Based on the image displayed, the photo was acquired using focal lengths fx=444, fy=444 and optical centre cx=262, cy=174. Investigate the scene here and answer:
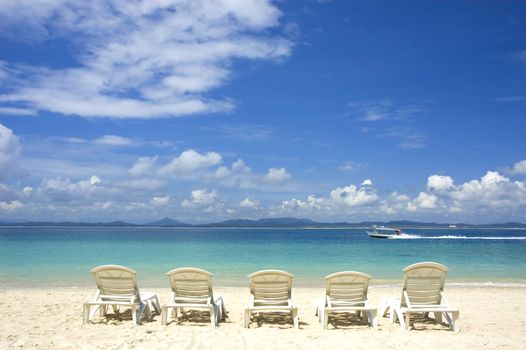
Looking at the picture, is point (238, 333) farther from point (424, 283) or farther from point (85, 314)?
point (424, 283)

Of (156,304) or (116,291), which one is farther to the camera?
(156,304)

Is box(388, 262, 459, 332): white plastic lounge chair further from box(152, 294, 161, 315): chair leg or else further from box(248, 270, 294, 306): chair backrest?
box(152, 294, 161, 315): chair leg

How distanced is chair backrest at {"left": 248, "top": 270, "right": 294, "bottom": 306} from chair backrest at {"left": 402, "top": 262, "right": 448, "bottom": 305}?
2092 mm

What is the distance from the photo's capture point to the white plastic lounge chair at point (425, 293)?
7.70 m

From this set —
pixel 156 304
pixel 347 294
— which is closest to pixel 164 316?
pixel 156 304

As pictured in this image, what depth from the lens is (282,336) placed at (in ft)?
23.9

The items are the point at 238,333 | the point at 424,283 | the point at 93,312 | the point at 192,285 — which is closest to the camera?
the point at 238,333

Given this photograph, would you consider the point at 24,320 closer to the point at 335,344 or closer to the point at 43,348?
the point at 43,348

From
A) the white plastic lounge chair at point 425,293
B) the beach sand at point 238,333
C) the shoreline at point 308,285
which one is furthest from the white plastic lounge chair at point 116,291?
the shoreline at point 308,285

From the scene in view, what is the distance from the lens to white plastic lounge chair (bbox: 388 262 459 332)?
25.3 feet

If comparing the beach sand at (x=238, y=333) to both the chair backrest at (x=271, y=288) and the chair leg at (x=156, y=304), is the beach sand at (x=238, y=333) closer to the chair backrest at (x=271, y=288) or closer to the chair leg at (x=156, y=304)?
the chair leg at (x=156, y=304)

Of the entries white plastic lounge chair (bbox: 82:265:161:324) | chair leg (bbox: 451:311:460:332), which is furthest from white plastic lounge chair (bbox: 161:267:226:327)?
chair leg (bbox: 451:311:460:332)

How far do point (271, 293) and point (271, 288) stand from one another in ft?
0.32

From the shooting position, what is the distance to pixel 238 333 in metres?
7.46
